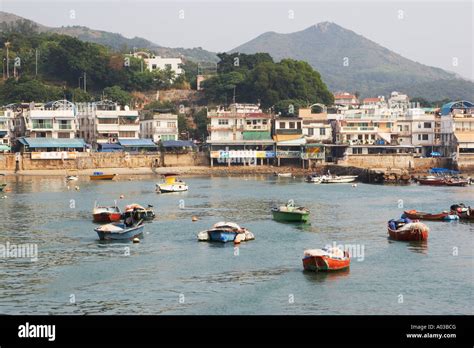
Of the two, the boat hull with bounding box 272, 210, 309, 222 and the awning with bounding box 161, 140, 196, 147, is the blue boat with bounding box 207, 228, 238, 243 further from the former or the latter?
the awning with bounding box 161, 140, 196, 147

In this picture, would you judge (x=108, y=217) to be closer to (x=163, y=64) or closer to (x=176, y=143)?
(x=176, y=143)

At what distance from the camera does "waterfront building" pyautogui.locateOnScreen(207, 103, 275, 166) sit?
96750 mm

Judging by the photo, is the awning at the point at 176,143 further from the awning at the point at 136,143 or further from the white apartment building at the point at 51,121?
the white apartment building at the point at 51,121

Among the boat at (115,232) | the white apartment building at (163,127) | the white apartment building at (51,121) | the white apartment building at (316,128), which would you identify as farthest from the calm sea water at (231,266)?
the white apartment building at (163,127)

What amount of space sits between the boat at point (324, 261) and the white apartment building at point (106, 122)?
227 ft

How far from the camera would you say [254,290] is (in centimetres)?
2730

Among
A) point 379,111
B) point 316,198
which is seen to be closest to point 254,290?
point 316,198

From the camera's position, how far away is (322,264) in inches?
1198

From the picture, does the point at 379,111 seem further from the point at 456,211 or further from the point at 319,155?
the point at 456,211

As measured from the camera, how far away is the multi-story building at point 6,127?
95500mm

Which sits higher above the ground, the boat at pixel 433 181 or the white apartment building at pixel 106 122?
the white apartment building at pixel 106 122

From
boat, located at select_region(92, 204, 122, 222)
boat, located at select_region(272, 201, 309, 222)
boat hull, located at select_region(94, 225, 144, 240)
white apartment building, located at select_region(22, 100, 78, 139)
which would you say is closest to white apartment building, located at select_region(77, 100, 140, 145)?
white apartment building, located at select_region(22, 100, 78, 139)

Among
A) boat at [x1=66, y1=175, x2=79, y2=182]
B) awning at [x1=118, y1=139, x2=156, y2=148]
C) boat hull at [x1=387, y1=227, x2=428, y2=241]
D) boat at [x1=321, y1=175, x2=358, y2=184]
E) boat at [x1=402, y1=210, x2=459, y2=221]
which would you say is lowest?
boat at [x1=321, y1=175, x2=358, y2=184]

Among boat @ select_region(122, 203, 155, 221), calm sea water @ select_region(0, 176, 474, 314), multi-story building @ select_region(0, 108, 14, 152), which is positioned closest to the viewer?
calm sea water @ select_region(0, 176, 474, 314)
